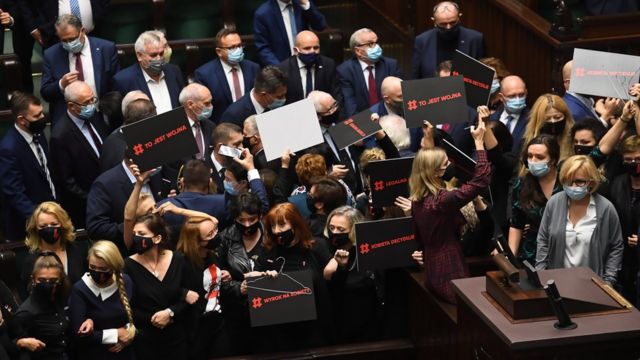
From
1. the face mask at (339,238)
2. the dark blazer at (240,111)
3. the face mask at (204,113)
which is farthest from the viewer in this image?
the dark blazer at (240,111)

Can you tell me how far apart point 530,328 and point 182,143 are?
8.27 ft

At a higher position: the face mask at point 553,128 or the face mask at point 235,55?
the face mask at point 235,55

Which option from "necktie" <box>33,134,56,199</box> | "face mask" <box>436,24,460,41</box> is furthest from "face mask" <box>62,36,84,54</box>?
"face mask" <box>436,24,460,41</box>

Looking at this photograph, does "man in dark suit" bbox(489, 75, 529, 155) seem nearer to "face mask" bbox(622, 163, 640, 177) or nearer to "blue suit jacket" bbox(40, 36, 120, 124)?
"face mask" bbox(622, 163, 640, 177)

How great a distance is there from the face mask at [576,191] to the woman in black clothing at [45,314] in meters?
2.33

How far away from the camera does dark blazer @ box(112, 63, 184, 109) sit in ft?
22.7

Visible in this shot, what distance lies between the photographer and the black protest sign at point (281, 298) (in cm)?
525

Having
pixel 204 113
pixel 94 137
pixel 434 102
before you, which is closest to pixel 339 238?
pixel 434 102

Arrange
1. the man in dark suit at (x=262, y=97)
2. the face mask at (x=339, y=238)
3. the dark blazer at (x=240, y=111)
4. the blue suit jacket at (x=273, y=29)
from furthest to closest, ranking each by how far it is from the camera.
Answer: the blue suit jacket at (x=273, y=29) < the dark blazer at (x=240, y=111) < the man in dark suit at (x=262, y=97) < the face mask at (x=339, y=238)

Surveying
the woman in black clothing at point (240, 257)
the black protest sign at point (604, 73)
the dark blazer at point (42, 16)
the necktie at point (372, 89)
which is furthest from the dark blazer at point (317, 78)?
the woman in black clothing at point (240, 257)

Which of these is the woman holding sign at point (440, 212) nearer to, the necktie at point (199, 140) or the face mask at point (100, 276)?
the face mask at point (100, 276)

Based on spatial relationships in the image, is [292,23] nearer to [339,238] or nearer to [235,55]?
[235,55]

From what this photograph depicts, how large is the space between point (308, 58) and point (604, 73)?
1.97 metres

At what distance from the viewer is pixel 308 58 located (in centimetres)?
720
